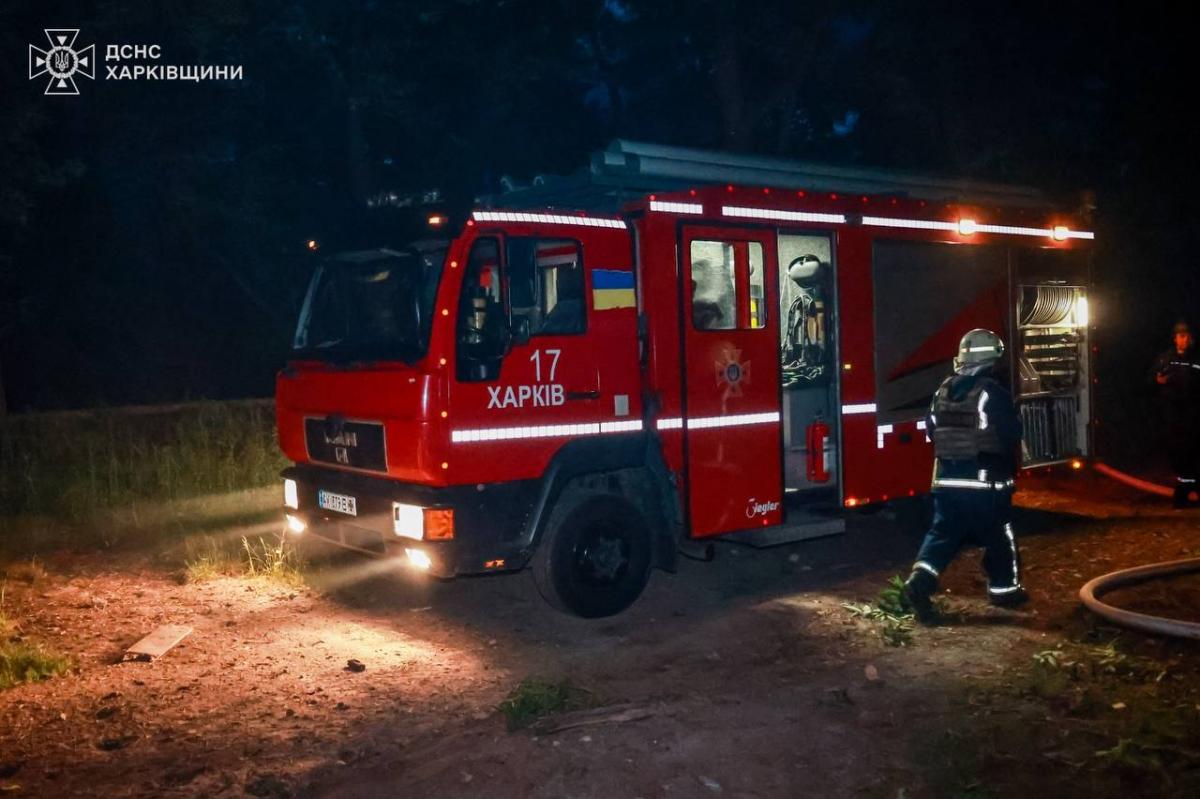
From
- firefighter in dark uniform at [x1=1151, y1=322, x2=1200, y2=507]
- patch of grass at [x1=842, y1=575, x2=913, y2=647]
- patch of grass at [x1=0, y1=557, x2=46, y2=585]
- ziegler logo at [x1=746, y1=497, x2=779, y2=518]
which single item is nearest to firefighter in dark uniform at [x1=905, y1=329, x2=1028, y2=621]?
patch of grass at [x1=842, y1=575, x2=913, y2=647]

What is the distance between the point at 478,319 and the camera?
20.2ft

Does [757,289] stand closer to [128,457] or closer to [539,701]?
[539,701]

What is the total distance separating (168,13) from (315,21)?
415cm

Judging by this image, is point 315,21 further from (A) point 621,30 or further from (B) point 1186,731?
(B) point 1186,731

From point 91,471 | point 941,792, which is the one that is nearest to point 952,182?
point 941,792

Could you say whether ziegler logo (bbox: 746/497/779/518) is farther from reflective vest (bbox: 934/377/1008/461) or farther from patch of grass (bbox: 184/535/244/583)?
patch of grass (bbox: 184/535/244/583)

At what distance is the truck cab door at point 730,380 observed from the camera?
716cm

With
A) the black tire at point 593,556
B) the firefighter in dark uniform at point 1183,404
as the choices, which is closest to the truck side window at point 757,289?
the black tire at point 593,556

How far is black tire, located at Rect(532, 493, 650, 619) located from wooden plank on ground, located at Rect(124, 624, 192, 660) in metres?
2.25

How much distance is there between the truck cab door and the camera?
716cm

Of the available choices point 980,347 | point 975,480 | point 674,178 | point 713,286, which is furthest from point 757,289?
point 975,480

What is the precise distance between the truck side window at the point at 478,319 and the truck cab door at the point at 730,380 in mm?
1462

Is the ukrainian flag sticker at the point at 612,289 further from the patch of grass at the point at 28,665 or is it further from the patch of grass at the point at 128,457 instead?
the patch of grass at the point at 128,457

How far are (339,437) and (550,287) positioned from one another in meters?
1.66
